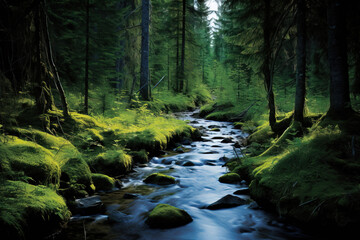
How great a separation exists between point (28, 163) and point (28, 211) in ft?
3.82

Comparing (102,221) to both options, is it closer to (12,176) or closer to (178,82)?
(12,176)

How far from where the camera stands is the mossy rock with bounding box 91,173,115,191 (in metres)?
5.98

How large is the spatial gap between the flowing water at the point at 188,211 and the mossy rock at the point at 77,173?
455mm

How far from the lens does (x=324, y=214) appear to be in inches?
151

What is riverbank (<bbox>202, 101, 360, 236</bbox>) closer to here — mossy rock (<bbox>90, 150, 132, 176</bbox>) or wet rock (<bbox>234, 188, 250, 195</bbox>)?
wet rock (<bbox>234, 188, 250, 195</bbox>)

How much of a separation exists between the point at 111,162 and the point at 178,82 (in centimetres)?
2037

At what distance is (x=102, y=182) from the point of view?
603cm

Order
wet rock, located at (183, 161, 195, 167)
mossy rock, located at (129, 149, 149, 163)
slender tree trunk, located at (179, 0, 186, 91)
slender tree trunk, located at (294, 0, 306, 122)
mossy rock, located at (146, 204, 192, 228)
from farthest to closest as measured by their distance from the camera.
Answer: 1. slender tree trunk, located at (179, 0, 186, 91)
2. wet rock, located at (183, 161, 195, 167)
3. mossy rock, located at (129, 149, 149, 163)
4. slender tree trunk, located at (294, 0, 306, 122)
5. mossy rock, located at (146, 204, 192, 228)

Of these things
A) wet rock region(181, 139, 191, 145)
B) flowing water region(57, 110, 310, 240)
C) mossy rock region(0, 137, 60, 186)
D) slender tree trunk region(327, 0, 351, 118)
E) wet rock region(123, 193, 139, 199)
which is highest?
slender tree trunk region(327, 0, 351, 118)

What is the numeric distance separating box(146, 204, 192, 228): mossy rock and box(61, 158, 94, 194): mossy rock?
1829 millimetres

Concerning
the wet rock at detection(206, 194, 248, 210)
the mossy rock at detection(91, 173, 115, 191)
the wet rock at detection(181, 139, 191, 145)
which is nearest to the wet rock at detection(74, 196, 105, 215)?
the mossy rock at detection(91, 173, 115, 191)

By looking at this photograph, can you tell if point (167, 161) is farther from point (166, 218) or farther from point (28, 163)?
point (28, 163)

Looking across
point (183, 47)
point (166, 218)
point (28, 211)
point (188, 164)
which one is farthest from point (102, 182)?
point (183, 47)

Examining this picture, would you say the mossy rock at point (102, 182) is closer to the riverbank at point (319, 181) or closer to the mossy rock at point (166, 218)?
the mossy rock at point (166, 218)
